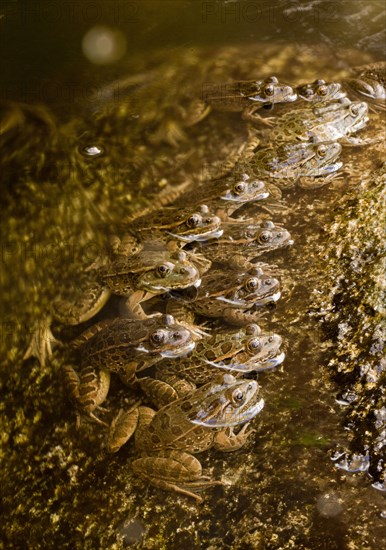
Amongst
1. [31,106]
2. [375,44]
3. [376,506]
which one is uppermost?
[31,106]

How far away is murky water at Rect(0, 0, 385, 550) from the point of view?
3.12 metres

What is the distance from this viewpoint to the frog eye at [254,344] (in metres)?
3.72

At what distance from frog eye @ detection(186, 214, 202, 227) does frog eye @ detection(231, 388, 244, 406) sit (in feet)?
5.68

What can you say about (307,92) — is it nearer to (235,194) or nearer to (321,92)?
(321,92)

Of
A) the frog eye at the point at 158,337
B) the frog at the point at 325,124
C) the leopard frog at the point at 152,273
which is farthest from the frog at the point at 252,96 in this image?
the frog eye at the point at 158,337

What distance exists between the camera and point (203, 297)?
14.0ft

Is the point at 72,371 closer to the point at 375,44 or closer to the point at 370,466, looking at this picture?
the point at 370,466

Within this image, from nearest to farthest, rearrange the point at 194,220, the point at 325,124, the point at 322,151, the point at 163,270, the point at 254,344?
the point at 254,344 < the point at 163,270 < the point at 194,220 < the point at 322,151 < the point at 325,124

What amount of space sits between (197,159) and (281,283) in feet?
6.39

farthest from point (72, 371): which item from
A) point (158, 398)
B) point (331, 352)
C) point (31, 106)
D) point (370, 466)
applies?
point (31, 106)

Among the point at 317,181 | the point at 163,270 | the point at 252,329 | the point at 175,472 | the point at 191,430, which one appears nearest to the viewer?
the point at 175,472

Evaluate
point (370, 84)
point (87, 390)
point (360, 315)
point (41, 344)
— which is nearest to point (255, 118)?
point (370, 84)

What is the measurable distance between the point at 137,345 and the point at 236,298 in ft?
2.80

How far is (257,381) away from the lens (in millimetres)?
3742
